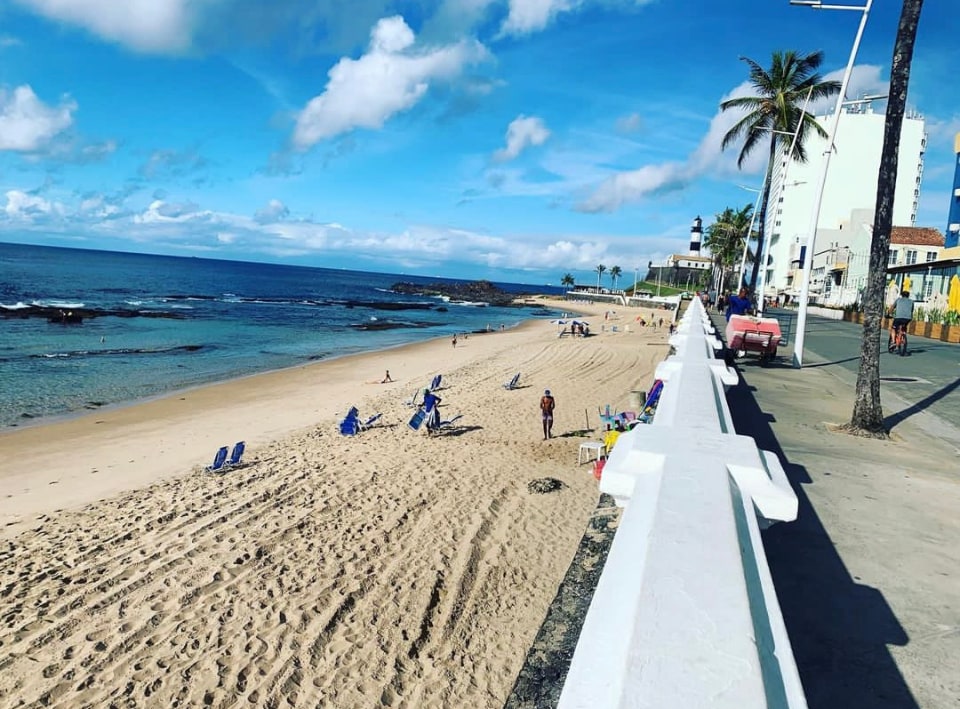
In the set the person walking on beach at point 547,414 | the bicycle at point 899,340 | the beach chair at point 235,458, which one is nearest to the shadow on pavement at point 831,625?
the person walking on beach at point 547,414

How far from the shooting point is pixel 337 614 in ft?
18.8

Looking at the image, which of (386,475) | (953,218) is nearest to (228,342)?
(386,475)

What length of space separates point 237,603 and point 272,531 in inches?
66.2

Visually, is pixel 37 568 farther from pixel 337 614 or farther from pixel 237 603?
pixel 337 614

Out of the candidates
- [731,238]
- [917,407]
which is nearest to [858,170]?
[731,238]

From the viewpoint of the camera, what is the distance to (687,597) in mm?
1147

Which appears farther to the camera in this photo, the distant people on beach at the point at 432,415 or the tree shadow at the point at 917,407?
the distant people on beach at the point at 432,415

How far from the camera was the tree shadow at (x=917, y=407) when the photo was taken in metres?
7.01

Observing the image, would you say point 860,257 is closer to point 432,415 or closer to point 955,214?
point 955,214

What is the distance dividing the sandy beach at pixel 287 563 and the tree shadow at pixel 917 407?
379 cm

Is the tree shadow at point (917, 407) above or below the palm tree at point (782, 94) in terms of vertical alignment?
below

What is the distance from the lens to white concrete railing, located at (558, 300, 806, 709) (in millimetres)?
931

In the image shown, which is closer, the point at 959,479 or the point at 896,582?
the point at 896,582

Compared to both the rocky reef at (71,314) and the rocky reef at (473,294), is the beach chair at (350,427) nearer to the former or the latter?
the rocky reef at (71,314)
